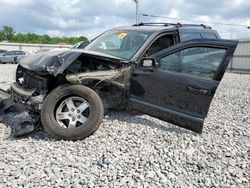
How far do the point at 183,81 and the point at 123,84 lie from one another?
1004mm

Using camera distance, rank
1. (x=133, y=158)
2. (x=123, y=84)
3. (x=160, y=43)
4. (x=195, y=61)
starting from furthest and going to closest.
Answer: (x=160, y=43)
(x=123, y=84)
(x=195, y=61)
(x=133, y=158)

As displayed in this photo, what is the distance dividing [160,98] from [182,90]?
1.26ft

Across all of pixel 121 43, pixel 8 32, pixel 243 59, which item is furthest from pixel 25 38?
pixel 121 43

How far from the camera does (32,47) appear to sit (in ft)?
166

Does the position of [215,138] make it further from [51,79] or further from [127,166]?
[51,79]

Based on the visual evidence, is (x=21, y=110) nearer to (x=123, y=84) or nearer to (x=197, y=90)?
(x=123, y=84)

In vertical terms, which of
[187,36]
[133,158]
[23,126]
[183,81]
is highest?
[187,36]

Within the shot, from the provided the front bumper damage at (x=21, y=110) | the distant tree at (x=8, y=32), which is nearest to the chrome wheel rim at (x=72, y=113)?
the front bumper damage at (x=21, y=110)

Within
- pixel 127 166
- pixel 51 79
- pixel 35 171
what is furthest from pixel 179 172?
pixel 51 79

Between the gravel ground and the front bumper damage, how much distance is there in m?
0.17

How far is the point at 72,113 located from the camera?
4.62 meters

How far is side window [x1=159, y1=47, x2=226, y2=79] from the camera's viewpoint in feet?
15.4

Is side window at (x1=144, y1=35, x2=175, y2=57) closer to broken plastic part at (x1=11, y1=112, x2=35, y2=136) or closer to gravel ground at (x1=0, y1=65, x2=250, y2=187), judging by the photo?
gravel ground at (x1=0, y1=65, x2=250, y2=187)

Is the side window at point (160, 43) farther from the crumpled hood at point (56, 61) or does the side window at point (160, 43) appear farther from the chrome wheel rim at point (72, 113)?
the chrome wheel rim at point (72, 113)
